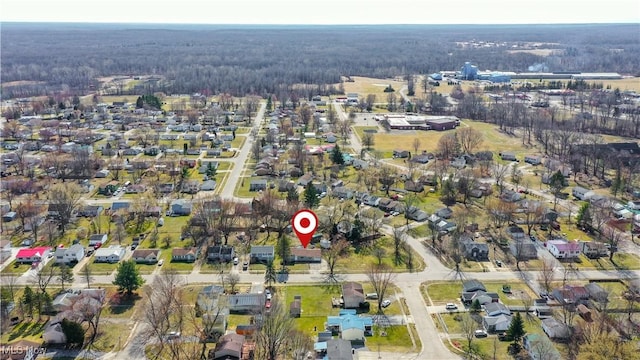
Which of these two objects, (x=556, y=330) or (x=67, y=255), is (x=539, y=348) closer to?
(x=556, y=330)

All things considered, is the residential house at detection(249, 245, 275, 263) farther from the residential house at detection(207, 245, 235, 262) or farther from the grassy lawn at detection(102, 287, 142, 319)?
the grassy lawn at detection(102, 287, 142, 319)

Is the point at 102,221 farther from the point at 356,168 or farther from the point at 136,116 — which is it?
the point at 136,116

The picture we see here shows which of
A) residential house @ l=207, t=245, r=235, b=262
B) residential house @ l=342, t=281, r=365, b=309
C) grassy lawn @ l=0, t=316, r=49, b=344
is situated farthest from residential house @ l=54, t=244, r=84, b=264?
residential house @ l=342, t=281, r=365, b=309

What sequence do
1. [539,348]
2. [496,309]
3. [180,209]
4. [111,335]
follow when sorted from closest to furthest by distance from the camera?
[539,348] → [111,335] → [496,309] → [180,209]

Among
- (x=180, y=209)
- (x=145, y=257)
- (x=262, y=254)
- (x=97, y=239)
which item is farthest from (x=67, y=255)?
(x=262, y=254)

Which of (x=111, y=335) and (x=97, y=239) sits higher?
(x=97, y=239)

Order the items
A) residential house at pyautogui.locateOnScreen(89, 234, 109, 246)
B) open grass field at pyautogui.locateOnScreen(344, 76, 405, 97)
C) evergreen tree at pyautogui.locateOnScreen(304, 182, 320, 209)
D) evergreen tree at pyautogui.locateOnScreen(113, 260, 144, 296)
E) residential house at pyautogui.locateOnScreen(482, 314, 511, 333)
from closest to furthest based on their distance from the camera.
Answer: residential house at pyautogui.locateOnScreen(482, 314, 511, 333) → evergreen tree at pyautogui.locateOnScreen(113, 260, 144, 296) → residential house at pyautogui.locateOnScreen(89, 234, 109, 246) → evergreen tree at pyautogui.locateOnScreen(304, 182, 320, 209) → open grass field at pyautogui.locateOnScreen(344, 76, 405, 97)
